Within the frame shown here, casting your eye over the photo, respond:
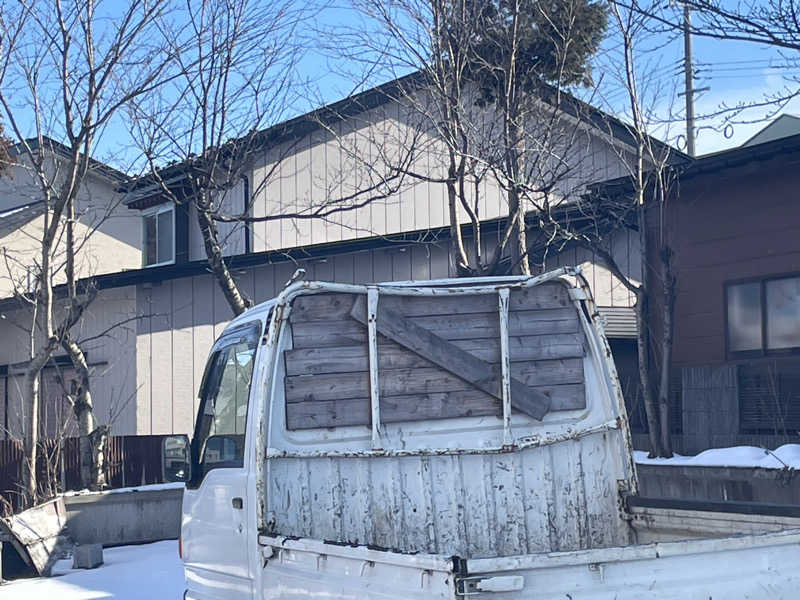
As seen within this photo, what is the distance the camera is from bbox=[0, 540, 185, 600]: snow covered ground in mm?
10664

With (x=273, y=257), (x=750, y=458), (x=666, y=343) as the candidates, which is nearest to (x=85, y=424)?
(x=273, y=257)

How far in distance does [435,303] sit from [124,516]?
9394mm

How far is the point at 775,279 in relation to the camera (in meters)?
14.5

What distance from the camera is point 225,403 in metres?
6.32

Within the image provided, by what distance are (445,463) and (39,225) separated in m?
23.1

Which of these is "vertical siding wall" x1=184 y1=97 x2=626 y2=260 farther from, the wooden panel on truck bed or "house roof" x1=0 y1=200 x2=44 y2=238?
the wooden panel on truck bed

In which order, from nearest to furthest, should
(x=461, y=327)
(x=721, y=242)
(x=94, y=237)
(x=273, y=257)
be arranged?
(x=461, y=327)
(x=721, y=242)
(x=273, y=257)
(x=94, y=237)

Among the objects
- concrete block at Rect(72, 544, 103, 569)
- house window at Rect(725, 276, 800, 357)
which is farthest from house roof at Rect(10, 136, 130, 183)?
house window at Rect(725, 276, 800, 357)

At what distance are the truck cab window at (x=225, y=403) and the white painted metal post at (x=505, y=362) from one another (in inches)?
54.8

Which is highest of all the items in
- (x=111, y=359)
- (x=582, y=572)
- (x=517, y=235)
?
(x=517, y=235)

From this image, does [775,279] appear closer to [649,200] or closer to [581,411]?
[649,200]

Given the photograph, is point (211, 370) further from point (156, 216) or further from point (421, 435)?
point (156, 216)

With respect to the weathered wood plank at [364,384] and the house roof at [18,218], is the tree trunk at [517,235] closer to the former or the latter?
the weathered wood plank at [364,384]

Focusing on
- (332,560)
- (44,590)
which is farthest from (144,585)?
(332,560)
